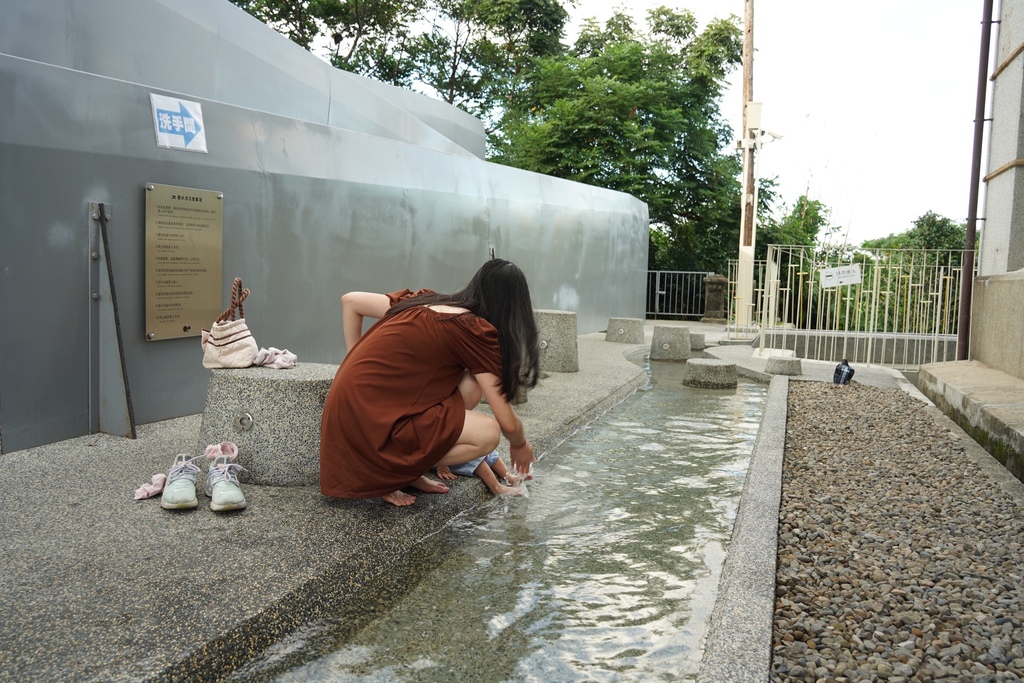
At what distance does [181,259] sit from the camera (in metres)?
6.64

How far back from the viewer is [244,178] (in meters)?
7.29

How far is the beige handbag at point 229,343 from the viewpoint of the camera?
15.9 feet

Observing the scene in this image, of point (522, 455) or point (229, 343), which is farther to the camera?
point (229, 343)

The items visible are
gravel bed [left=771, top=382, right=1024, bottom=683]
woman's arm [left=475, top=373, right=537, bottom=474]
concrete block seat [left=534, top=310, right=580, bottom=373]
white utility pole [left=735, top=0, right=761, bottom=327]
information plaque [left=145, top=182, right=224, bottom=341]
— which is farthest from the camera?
white utility pole [left=735, top=0, right=761, bottom=327]

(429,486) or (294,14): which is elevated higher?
(294,14)

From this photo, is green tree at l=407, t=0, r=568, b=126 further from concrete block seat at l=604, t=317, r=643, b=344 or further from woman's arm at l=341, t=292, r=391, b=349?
woman's arm at l=341, t=292, r=391, b=349

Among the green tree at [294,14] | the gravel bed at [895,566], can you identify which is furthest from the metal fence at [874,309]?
the green tree at [294,14]

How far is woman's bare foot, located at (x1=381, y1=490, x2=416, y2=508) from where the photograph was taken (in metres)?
4.43

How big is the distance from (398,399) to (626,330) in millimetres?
11680

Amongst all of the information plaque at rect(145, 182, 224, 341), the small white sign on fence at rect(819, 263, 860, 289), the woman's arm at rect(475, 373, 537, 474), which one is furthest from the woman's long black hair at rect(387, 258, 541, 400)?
the small white sign on fence at rect(819, 263, 860, 289)

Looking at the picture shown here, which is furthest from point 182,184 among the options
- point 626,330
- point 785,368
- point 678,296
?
point 678,296

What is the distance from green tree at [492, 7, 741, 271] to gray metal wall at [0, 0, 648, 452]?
15869 mm

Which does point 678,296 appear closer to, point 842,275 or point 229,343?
point 842,275

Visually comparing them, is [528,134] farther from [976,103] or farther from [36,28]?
[36,28]
